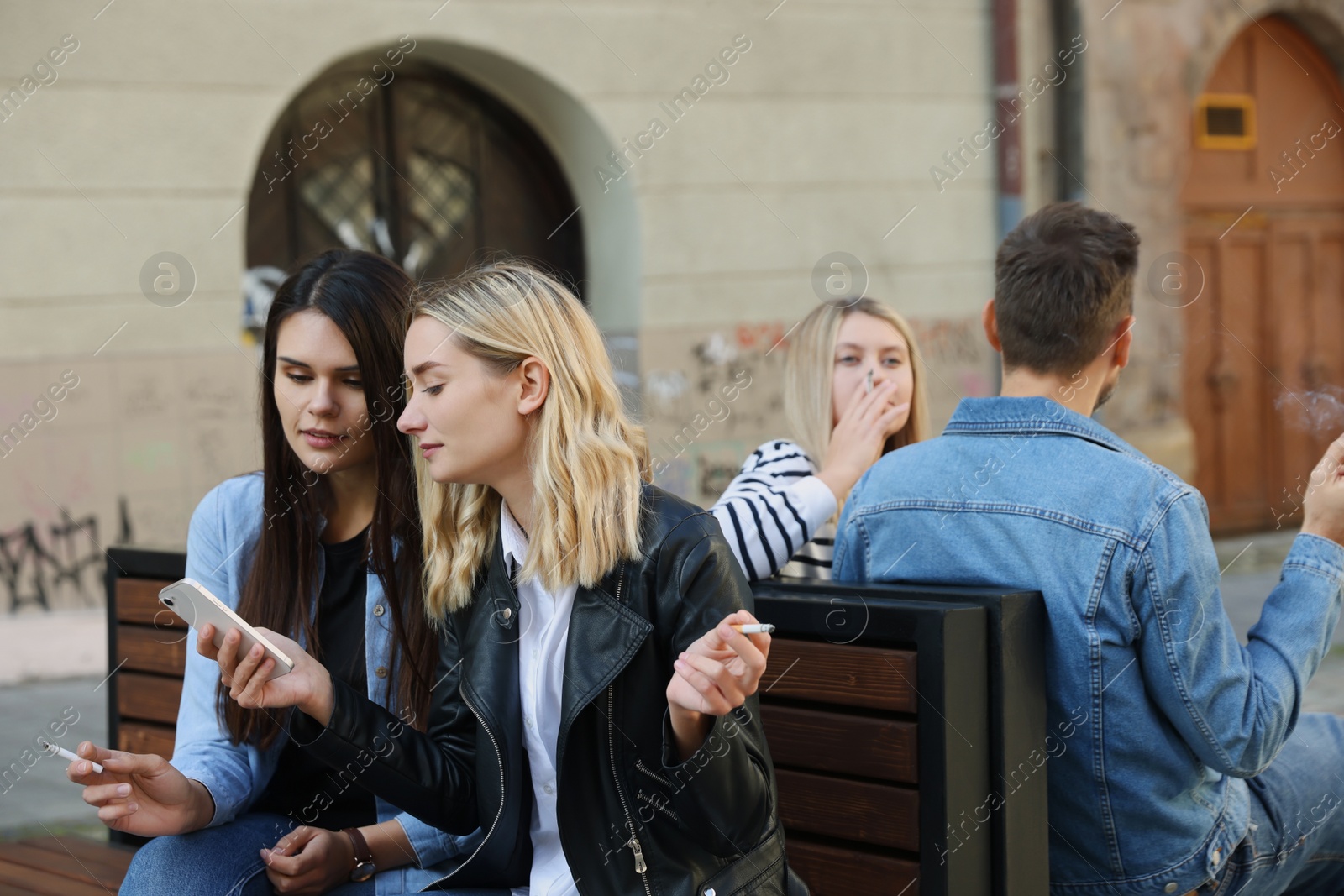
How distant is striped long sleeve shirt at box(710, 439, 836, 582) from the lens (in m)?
2.88

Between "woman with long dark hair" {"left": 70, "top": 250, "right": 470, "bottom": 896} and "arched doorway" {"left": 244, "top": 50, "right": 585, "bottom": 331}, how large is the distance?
16.5ft

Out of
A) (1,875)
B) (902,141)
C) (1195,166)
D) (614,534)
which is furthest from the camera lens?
(1195,166)

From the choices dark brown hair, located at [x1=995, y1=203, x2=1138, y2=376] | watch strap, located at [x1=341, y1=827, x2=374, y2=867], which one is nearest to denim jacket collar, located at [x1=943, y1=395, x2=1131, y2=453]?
dark brown hair, located at [x1=995, y1=203, x2=1138, y2=376]

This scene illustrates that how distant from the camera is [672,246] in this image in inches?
337

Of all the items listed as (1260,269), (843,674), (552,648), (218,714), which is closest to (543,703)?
(552,648)

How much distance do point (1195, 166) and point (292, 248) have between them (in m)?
6.37

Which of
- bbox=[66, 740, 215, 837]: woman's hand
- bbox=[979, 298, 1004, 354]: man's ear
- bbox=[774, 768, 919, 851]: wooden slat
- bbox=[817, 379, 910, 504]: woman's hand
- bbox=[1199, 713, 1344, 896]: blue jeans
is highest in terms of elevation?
bbox=[979, 298, 1004, 354]: man's ear

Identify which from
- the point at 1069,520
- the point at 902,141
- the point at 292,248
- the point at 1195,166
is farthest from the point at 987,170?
the point at 1069,520

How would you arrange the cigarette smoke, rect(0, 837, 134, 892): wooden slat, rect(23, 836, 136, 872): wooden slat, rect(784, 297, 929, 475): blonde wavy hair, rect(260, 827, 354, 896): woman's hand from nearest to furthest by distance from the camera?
rect(260, 827, 354, 896): woman's hand → the cigarette smoke → rect(0, 837, 134, 892): wooden slat → rect(23, 836, 136, 872): wooden slat → rect(784, 297, 929, 475): blonde wavy hair

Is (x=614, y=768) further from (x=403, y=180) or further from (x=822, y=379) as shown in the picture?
(x=403, y=180)

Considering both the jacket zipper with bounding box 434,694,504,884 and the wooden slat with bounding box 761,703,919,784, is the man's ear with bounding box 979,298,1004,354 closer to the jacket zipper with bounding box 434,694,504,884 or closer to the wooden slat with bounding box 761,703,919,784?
the wooden slat with bounding box 761,703,919,784

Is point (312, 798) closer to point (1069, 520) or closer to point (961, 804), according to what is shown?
point (961, 804)

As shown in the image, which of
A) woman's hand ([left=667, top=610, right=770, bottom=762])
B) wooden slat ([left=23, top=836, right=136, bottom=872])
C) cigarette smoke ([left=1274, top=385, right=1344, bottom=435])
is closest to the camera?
woman's hand ([left=667, top=610, right=770, bottom=762])

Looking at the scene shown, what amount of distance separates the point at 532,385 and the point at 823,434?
135 cm
